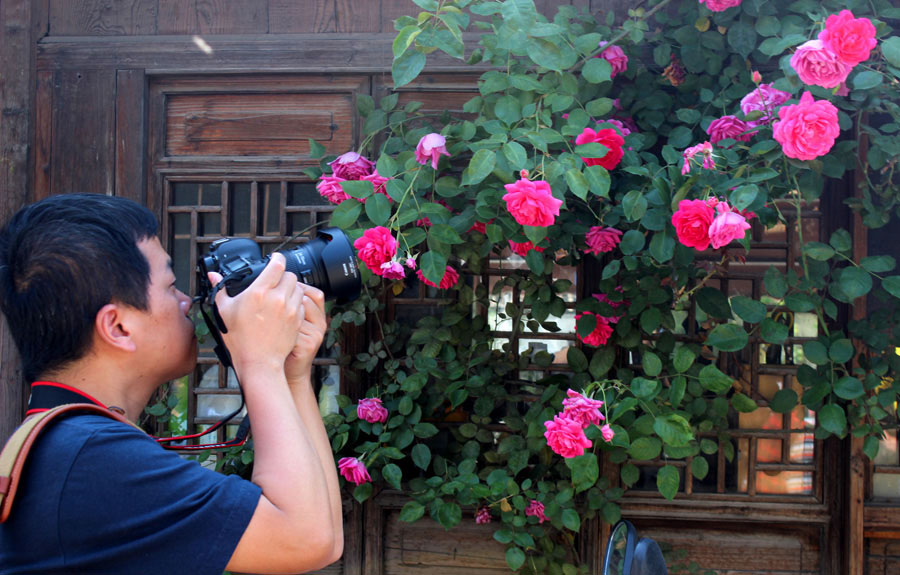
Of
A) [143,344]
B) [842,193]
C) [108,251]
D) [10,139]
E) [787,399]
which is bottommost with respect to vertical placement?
[787,399]

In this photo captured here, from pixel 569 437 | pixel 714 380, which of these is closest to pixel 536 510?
pixel 569 437

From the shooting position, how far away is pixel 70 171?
2.48 meters

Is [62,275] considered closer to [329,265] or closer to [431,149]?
[329,265]

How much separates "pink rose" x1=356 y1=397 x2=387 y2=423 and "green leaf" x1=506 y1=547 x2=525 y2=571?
0.53m

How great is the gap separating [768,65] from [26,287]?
213 centimetres

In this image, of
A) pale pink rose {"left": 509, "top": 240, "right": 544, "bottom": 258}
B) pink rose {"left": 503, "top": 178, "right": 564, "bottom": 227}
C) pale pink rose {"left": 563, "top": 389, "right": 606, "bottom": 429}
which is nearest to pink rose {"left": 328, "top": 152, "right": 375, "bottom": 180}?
pale pink rose {"left": 509, "top": 240, "right": 544, "bottom": 258}

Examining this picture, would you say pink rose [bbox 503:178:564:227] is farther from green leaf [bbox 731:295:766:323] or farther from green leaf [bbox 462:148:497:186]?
green leaf [bbox 731:295:766:323]

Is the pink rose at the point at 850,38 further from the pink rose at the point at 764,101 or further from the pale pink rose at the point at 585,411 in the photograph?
the pale pink rose at the point at 585,411

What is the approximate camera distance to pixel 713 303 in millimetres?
2014

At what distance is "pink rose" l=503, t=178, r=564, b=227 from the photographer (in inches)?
63.9

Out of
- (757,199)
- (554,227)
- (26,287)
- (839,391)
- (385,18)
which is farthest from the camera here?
(385,18)

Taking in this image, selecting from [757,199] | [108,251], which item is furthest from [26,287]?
[757,199]

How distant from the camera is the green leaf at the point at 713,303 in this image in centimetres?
200

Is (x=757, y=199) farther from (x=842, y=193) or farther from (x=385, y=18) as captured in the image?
(x=385, y=18)
